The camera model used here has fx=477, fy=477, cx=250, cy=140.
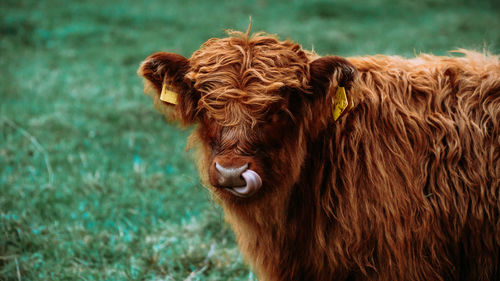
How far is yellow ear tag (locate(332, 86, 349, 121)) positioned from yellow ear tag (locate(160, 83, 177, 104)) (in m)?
0.97

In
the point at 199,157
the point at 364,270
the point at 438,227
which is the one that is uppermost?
the point at 199,157

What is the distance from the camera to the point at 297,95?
9.04 ft

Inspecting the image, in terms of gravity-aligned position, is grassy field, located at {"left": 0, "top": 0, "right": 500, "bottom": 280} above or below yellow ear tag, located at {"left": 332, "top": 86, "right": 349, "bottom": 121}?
below

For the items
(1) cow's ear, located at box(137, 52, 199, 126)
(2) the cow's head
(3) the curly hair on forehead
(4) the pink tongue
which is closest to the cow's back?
(2) the cow's head

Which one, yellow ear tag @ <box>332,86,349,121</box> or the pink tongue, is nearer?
the pink tongue

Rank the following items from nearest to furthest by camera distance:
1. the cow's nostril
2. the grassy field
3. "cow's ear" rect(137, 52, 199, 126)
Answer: the cow's nostril < "cow's ear" rect(137, 52, 199, 126) < the grassy field

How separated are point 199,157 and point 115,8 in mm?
10535

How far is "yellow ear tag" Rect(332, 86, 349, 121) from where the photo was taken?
270 centimetres

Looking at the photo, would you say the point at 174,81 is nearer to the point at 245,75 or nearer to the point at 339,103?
the point at 245,75

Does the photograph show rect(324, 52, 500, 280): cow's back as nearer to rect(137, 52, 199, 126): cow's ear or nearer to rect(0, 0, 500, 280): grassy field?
rect(137, 52, 199, 126): cow's ear

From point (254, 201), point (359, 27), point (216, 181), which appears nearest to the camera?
point (216, 181)

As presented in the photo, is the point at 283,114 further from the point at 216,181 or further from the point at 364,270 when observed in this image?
the point at 364,270

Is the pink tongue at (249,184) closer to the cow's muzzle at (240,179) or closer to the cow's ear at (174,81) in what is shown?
the cow's muzzle at (240,179)

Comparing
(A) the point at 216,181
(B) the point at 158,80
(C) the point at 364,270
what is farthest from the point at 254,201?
(B) the point at 158,80
